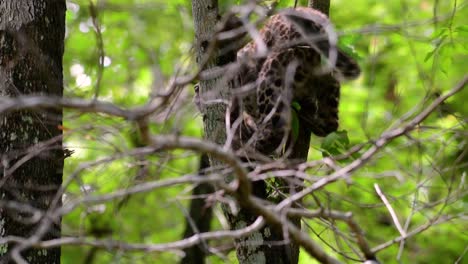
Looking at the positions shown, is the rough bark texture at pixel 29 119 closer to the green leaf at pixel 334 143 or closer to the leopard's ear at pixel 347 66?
the green leaf at pixel 334 143

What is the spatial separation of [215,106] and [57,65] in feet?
3.72

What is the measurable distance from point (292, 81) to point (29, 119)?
160 cm

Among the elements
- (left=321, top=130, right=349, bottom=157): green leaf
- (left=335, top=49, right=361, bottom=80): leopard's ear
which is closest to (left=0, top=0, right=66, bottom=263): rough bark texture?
(left=321, top=130, right=349, bottom=157): green leaf

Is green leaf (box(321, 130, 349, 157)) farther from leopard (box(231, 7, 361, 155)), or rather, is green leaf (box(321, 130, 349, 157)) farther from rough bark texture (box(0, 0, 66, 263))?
rough bark texture (box(0, 0, 66, 263))

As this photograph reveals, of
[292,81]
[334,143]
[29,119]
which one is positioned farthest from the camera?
[29,119]

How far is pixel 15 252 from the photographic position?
93.4 inches

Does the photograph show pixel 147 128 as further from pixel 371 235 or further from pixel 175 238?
pixel 175 238

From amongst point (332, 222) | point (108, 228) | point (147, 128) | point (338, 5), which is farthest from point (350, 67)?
point (108, 228)

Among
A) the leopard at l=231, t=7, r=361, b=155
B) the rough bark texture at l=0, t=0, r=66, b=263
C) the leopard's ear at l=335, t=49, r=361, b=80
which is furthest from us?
the leopard's ear at l=335, t=49, r=361, b=80

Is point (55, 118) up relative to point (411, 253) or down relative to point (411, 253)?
up

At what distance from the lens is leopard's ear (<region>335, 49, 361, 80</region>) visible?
4230mm

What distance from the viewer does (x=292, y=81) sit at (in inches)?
149

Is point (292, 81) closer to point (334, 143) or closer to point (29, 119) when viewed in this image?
point (334, 143)

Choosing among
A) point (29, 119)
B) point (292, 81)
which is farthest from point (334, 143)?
point (29, 119)
